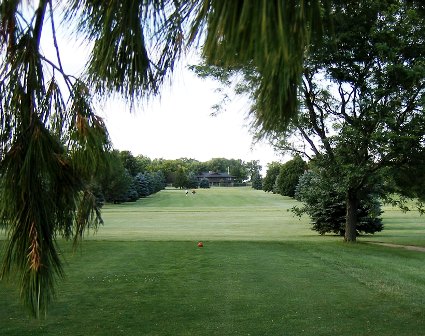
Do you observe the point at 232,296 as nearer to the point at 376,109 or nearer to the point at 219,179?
the point at 376,109

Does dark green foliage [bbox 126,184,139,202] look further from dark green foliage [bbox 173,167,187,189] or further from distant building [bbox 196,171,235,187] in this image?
distant building [bbox 196,171,235,187]

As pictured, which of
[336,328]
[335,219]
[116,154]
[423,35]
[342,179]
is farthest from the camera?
[335,219]

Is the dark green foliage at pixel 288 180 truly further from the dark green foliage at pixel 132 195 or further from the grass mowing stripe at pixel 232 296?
the grass mowing stripe at pixel 232 296

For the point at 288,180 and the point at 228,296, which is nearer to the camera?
the point at 228,296

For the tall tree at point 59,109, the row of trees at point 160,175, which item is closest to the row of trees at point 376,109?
the tall tree at point 59,109

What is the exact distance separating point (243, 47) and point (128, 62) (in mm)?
935

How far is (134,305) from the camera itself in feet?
25.8

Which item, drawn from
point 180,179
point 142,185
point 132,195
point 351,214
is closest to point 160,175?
point 180,179

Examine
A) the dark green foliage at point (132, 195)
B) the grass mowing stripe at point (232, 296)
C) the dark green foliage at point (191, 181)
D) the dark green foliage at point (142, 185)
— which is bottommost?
the grass mowing stripe at point (232, 296)

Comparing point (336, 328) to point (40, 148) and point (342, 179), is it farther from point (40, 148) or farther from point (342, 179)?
point (342, 179)

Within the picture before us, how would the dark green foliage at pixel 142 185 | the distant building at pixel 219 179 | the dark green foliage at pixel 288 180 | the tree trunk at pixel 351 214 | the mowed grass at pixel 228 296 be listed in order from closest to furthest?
the mowed grass at pixel 228 296 → the tree trunk at pixel 351 214 → the dark green foliage at pixel 288 180 → the dark green foliage at pixel 142 185 → the distant building at pixel 219 179

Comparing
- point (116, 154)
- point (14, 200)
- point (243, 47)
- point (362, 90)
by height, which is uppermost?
point (362, 90)

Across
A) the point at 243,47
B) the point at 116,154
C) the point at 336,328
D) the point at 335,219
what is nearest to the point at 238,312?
the point at 336,328

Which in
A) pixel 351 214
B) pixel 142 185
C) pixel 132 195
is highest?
pixel 142 185
